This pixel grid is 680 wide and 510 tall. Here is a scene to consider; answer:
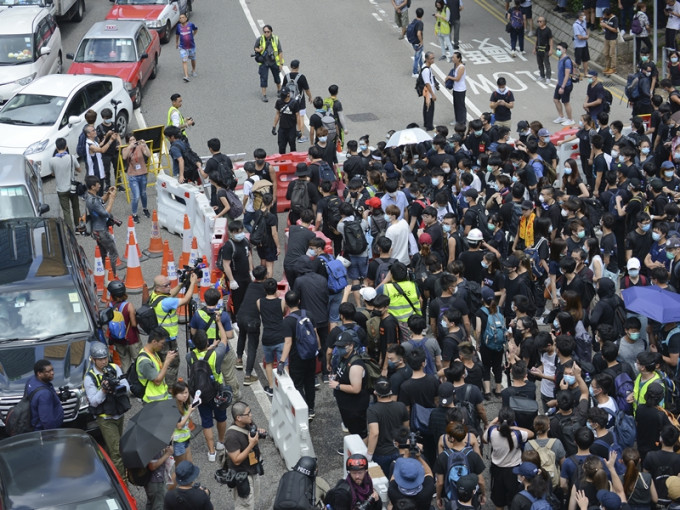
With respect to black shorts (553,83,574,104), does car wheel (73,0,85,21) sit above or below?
below

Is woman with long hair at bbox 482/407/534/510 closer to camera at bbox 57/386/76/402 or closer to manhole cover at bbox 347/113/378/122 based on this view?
camera at bbox 57/386/76/402

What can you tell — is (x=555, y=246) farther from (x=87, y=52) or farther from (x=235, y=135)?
(x=87, y=52)

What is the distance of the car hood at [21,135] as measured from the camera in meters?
19.8

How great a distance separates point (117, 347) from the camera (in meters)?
13.3

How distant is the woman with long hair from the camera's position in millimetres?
10117

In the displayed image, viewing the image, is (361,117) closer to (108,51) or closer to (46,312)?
(108,51)

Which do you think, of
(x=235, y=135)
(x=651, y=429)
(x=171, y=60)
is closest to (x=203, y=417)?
(x=651, y=429)

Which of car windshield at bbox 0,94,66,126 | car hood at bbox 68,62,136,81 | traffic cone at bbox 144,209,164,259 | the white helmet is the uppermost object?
the white helmet

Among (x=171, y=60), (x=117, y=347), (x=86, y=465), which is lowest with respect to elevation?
(x=171, y=60)

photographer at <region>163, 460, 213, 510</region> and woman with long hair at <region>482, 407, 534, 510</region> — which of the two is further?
woman with long hair at <region>482, 407, 534, 510</region>

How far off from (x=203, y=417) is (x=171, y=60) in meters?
17.8

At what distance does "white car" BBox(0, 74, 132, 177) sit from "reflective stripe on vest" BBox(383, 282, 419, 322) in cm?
916

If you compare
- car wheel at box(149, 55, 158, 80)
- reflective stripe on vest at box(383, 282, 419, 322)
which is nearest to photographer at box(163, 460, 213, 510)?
reflective stripe on vest at box(383, 282, 419, 322)

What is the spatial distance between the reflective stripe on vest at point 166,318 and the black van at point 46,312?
2.18ft
